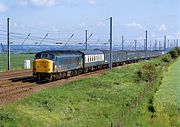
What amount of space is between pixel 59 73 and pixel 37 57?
108 inches

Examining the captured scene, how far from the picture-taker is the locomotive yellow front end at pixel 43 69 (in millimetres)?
35875

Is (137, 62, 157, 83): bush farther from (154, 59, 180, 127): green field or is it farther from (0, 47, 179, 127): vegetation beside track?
(0, 47, 179, 127): vegetation beside track

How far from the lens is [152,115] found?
22.7m

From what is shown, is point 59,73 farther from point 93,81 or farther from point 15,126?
point 15,126

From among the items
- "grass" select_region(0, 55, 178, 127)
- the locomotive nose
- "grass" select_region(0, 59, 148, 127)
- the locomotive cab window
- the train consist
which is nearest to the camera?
"grass" select_region(0, 59, 148, 127)

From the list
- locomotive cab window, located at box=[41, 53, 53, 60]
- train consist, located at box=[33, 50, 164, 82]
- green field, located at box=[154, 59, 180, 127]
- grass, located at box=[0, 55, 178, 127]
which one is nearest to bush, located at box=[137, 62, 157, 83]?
train consist, located at box=[33, 50, 164, 82]

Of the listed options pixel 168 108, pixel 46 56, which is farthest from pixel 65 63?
pixel 168 108

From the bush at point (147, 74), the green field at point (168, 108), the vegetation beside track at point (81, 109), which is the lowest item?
the green field at point (168, 108)

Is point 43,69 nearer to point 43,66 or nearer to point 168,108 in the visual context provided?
point 43,66

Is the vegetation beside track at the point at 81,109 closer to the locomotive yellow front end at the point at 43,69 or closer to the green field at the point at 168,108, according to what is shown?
the green field at the point at 168,108

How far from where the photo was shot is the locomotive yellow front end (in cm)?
3588

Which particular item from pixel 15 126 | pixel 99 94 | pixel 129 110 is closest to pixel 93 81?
pixel 99 94

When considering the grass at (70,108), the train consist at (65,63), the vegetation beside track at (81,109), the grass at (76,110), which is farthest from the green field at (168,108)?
the train consist at (65,63)

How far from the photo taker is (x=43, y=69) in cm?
3581
